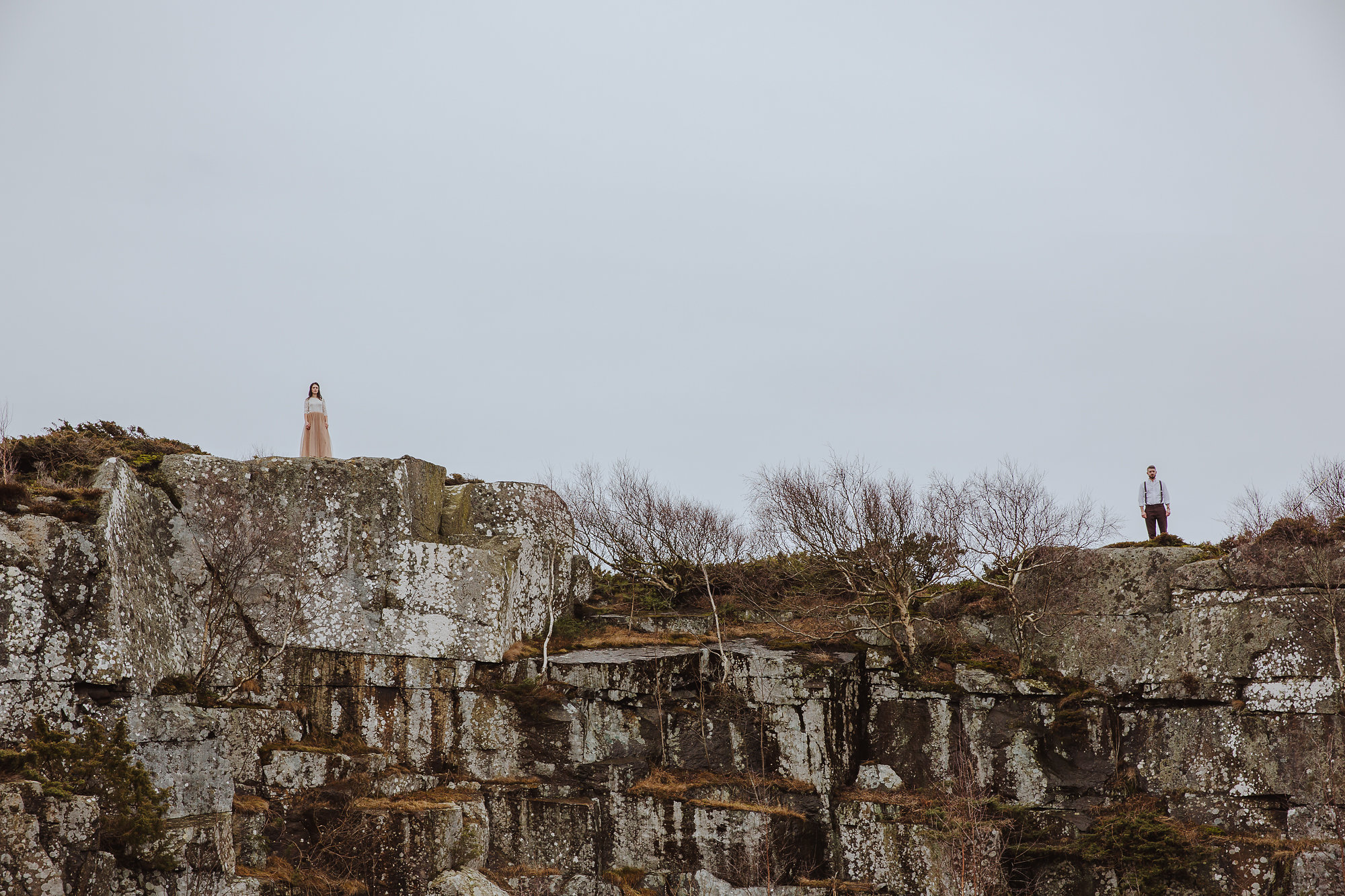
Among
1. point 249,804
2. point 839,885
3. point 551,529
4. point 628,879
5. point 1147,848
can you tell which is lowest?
point 839,885

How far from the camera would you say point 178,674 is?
2539cm

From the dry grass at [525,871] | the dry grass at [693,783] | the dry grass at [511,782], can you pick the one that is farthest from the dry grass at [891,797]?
the dry grass at [511,782]

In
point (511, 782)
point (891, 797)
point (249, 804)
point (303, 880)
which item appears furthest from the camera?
point (511, 782)

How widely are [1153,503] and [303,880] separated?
2566 centimetres

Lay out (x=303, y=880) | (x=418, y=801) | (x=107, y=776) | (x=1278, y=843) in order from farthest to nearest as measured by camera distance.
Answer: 1. (x=418, y=801)
2. (x=1278, y=843)
3. (x=303, y=880)
4. (x=107, y=776)

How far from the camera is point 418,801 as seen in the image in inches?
1088

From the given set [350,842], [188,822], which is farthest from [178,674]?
[350,842]

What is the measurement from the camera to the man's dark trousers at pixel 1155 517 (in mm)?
32969

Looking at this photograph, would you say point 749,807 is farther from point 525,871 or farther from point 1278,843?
point 1278,843

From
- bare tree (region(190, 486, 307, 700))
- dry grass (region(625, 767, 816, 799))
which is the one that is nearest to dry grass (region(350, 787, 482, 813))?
bare tree (region(190, 486, 307, 700))

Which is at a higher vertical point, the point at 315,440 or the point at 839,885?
the point at 315,440

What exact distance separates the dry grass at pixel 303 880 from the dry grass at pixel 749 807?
8.61 meters

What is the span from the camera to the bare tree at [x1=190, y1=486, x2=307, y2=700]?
27.7 meters

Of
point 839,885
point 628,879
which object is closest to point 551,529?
point 628,879
